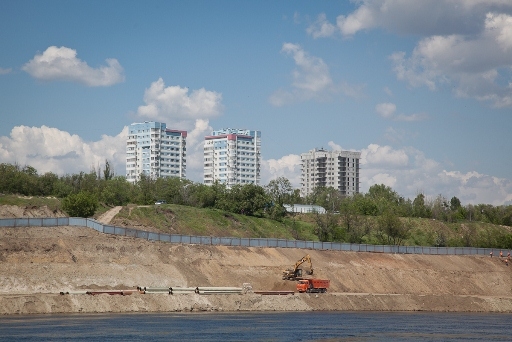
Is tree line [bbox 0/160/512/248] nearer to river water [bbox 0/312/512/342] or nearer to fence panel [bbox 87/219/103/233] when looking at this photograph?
fence panel [bbox 87/219/103/233]

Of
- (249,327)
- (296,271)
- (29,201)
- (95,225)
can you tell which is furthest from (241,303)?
(29,201)

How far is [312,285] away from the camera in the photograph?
86.7 metres

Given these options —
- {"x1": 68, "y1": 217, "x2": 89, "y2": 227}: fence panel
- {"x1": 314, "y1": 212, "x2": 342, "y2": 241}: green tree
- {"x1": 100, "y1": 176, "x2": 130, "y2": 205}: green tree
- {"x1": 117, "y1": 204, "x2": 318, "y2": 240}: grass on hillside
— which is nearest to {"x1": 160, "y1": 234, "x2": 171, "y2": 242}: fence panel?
{"x1": 68, "y1": 217, "x2": 89, "y2": 227}: fence panel

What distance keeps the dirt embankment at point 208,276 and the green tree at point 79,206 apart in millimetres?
24982

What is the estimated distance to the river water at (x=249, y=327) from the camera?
177 ft

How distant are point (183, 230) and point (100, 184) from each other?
47187 millimetres

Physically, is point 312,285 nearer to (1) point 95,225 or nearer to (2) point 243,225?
(1) point 95,225

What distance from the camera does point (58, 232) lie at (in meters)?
89.2

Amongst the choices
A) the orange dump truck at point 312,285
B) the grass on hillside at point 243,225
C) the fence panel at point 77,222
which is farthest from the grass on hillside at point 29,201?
the orange dump truck at point 312,285

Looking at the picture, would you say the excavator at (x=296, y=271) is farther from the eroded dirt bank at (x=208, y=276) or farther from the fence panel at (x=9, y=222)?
the fence panel at (x=9, y=222)

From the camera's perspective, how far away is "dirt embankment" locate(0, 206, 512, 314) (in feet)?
245

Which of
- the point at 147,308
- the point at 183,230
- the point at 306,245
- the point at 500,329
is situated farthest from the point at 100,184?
the point at 500,329

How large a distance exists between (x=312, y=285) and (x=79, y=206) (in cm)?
4455

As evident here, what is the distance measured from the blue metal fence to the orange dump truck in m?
15.5
